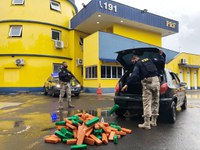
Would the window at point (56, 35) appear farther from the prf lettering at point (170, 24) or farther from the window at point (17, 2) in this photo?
the prf lettering at point (170, 24)

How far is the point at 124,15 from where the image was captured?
767 inches

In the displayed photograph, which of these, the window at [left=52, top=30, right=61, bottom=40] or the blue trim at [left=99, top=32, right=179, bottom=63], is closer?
the blue trim at [left=99, top=32, right=179, bottom=63]

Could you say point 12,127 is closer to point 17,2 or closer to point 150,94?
point 150,94

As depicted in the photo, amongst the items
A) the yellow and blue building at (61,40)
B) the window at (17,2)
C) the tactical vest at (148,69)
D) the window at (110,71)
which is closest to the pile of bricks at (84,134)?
the tactical vest at (148,69)

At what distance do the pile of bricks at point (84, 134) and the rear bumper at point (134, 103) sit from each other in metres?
1.18

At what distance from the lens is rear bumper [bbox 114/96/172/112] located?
583cm

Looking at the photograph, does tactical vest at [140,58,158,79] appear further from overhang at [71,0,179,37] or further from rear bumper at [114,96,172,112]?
overhang at [71,0,179,37]

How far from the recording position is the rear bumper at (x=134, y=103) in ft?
19.1

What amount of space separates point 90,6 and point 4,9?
873 centimetres

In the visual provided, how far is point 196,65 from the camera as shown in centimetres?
2753

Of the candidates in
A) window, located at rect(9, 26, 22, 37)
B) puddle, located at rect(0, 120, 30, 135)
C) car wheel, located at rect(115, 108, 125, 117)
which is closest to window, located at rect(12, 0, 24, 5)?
window, located at rect(9, 26, 22, 37)

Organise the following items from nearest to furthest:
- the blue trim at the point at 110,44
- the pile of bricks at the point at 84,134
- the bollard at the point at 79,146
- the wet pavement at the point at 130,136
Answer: the bollard at the point at 79,146, the wet pavement at the point at 130,136, the pile of bricks at the point at 84,134, the blue trim at the point at 110,44

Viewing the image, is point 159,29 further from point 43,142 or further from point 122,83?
point 43,142

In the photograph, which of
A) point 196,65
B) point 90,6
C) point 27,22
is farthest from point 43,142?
point 196,65
